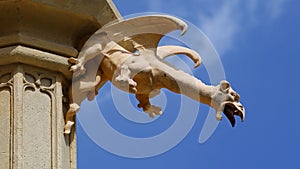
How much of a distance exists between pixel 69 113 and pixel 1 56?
51cm

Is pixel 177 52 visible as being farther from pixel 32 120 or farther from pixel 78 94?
pixel 32 120

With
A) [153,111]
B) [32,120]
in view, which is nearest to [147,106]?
[153,111]

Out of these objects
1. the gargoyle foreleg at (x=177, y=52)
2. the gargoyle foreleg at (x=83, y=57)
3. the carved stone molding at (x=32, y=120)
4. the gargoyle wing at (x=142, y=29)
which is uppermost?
the gargoyle wing at (x=142, y=29)

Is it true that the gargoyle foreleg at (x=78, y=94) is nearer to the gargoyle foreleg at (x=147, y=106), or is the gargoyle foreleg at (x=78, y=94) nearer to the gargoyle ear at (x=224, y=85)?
the gargoyle foreleg at (x=147, y=106)

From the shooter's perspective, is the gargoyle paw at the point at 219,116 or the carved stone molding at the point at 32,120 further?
the gargoyle paw at the point at 219,116

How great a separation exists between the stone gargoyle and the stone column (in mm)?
92

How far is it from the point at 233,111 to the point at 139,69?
0.60 metres

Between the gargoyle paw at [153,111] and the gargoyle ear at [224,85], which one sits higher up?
the gargoyle paw at [153,111]

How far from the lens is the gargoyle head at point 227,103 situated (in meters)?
7.99

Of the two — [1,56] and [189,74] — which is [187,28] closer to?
[189,74]

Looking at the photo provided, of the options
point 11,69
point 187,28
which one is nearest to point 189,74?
point 187,28

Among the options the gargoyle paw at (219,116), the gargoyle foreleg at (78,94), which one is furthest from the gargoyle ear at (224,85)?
the gargoyle foreleg at (78,94)

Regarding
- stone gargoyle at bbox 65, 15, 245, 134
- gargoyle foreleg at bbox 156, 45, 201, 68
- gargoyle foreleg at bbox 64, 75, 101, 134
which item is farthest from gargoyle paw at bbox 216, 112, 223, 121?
gargoyle foreleg at bbox 64, 75, 101, 134

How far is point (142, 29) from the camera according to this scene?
8242mm
